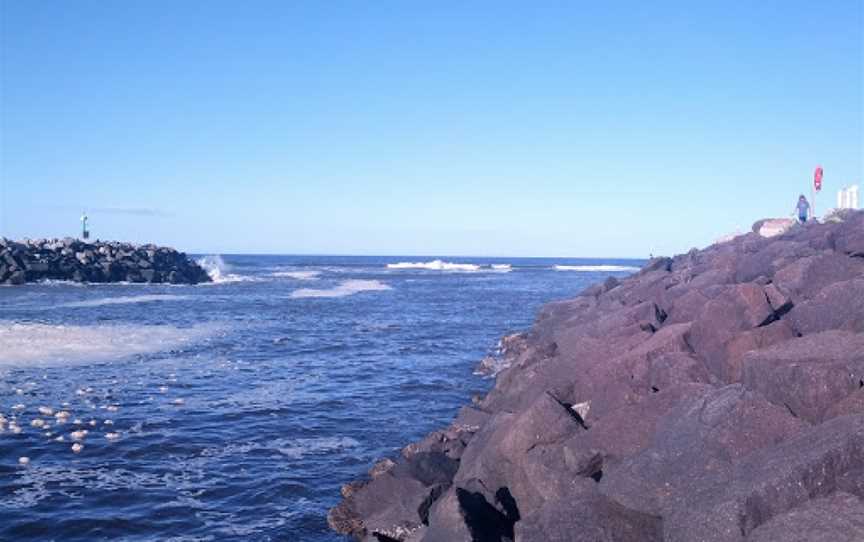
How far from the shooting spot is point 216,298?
33906 mm

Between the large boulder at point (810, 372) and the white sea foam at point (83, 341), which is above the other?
the large boulder at point (810, 372)

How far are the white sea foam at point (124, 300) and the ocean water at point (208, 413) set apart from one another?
16.2ft

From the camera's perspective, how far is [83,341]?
17766mm

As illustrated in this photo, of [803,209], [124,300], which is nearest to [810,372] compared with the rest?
[803,209]

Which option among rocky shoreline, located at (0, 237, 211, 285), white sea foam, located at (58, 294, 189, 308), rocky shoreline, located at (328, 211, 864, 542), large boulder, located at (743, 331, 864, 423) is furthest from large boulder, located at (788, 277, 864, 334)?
rocky shoreline, located at (0, 237, 211, 285)

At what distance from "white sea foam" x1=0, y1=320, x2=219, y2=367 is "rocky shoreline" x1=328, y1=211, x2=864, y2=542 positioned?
10.1 metres

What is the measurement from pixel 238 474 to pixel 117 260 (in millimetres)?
41871

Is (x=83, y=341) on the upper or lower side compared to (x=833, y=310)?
lower

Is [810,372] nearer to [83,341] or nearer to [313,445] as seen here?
[313,445]

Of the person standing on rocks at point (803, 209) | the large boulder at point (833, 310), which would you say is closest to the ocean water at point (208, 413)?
the large boulder at point (833, 310)

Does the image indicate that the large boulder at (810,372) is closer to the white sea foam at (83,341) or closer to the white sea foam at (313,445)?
the white sea foam at (313,445)

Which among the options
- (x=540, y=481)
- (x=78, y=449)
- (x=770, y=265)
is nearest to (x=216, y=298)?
(x=78, y=449)

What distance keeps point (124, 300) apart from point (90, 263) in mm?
15982

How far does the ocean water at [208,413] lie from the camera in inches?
286
